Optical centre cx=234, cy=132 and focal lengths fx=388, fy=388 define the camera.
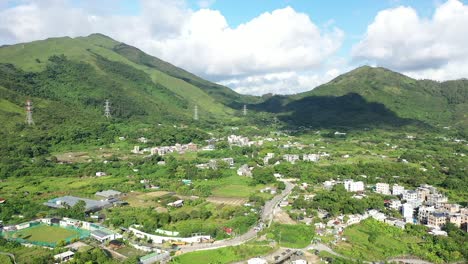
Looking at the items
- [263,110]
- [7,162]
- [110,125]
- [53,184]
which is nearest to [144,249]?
[53,184]

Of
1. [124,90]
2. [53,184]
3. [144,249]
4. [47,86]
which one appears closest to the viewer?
[144,249]

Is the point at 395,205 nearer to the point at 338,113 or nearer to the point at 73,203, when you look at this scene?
the point at 73,203

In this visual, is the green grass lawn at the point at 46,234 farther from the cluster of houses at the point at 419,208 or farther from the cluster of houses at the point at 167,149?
the cluster of houses at the point at 167,149

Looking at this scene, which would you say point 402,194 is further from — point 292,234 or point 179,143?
point 179,143

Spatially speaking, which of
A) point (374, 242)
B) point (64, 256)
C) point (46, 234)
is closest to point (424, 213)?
point (374, 242)

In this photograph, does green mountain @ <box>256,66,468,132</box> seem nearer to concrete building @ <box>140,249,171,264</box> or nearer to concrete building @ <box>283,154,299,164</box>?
concrete building @ <box>283,154,299,164</box>

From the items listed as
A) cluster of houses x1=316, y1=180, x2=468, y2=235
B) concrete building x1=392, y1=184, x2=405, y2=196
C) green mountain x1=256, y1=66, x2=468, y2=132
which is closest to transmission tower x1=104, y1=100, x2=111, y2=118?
green mountain x1=256, y1=66, x2=468, y2=132

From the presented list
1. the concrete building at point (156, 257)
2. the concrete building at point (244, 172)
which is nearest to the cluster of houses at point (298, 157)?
the concrete building at point (244, 172)
